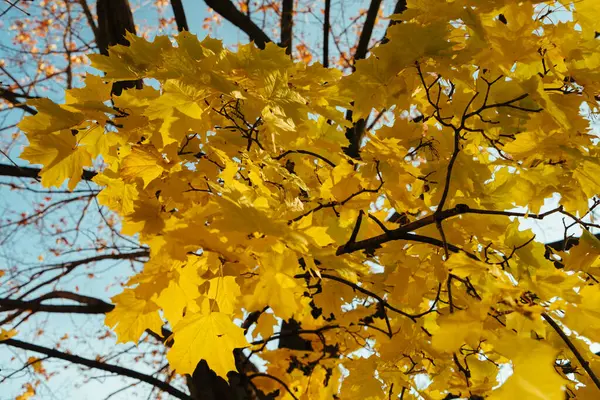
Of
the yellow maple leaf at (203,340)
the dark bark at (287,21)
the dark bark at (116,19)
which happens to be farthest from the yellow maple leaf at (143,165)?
the dark bark at (287,21)

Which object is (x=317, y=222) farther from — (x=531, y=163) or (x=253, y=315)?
(x=253, y=315)

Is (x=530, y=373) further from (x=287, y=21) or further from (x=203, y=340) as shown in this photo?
(x=287, y=21)

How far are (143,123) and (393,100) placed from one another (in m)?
0.71

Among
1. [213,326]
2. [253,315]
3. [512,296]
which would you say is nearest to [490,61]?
[512,296]

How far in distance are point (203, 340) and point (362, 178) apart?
25.7 inches

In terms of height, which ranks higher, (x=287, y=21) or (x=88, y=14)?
(x=88, y=14)

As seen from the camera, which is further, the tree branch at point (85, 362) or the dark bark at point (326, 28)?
the dark bark at point (326, 28)

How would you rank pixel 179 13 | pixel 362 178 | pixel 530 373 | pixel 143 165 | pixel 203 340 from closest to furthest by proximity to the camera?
pixel 530 373 → pixel 203 340 → pixel 143 165 → pixel 362 178 → pixel 179 13

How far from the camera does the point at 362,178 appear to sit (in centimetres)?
130

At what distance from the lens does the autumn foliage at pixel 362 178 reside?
0.88m

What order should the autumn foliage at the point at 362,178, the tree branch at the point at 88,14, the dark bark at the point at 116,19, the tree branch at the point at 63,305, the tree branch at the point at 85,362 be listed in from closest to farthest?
1. the autumn foliage at the point at 362,178
2. the tree branch at the point at 85,362
3. the dark bark at the point at 116,19
4. the tree branch at the point at 63,305
5. the tree branch at the point at 88,14

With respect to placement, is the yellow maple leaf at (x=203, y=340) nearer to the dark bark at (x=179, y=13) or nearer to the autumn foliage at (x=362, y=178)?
the autumn foliage at (x=362, y=178)

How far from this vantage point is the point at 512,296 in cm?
77

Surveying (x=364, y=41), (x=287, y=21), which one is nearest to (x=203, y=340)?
(x=364, y=41)
